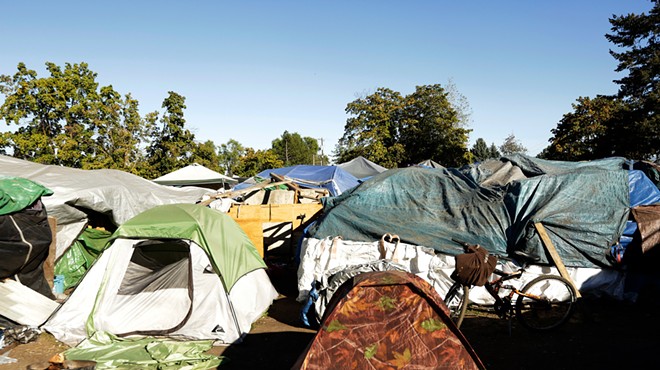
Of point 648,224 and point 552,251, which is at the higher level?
point 648,224

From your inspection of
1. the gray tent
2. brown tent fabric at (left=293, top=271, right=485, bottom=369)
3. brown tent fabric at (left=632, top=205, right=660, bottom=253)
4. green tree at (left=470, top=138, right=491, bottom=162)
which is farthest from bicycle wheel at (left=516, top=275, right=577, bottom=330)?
green tree at (left=470, top=138, right=491, bottom=162)

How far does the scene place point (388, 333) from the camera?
4.14 m

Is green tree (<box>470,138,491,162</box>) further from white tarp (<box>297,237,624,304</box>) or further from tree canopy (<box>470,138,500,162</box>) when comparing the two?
white tarp (<box>297,237,624,304</box>)

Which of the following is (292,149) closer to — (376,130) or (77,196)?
(376,130)

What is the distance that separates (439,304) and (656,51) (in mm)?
28555

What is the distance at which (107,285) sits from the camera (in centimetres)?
667

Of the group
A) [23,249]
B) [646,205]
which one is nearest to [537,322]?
[646,205]

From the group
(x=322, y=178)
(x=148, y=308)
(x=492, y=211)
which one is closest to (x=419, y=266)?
(x=492, y=211)

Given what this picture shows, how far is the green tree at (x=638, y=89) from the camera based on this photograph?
22.8 m

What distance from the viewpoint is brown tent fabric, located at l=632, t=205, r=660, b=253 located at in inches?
299

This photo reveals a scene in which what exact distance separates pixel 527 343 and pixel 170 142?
95.9 feet

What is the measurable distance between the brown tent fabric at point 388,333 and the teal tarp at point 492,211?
387 centimetres

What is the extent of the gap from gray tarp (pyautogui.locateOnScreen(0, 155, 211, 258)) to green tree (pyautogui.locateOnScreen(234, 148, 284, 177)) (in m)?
28.7

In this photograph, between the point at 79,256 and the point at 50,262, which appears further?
the point at 79,256
